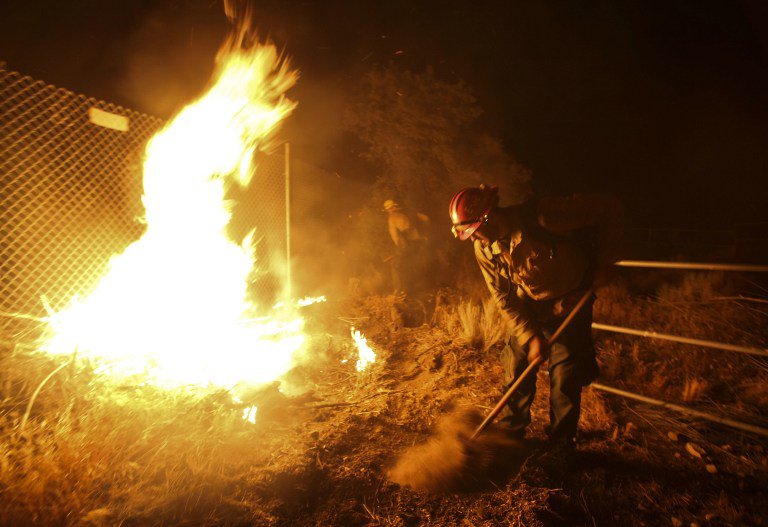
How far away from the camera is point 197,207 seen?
5.13m

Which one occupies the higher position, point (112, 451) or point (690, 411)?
point (690, 411)

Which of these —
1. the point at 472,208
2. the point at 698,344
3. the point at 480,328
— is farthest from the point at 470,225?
the point at 480,328

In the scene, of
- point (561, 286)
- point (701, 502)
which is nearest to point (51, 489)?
point (561, 286)

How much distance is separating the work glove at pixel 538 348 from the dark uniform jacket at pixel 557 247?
46 mm

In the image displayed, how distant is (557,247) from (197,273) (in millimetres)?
4360

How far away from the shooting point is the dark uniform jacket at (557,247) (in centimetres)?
294

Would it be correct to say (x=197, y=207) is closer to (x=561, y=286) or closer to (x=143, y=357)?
(x=143, y=357)

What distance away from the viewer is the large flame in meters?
4.14

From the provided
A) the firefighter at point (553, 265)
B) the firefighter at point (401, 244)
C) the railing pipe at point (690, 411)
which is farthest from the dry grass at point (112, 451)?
the firefighter at point (401, 244)

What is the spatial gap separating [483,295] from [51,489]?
6.33 m

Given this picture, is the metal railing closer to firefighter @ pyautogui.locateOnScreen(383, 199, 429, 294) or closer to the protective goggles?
the protective goggles

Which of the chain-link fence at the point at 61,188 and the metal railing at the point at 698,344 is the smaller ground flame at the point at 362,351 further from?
the chain-link fence at the point at 61,188

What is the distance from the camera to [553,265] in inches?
117

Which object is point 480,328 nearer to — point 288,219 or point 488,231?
point 488,231
